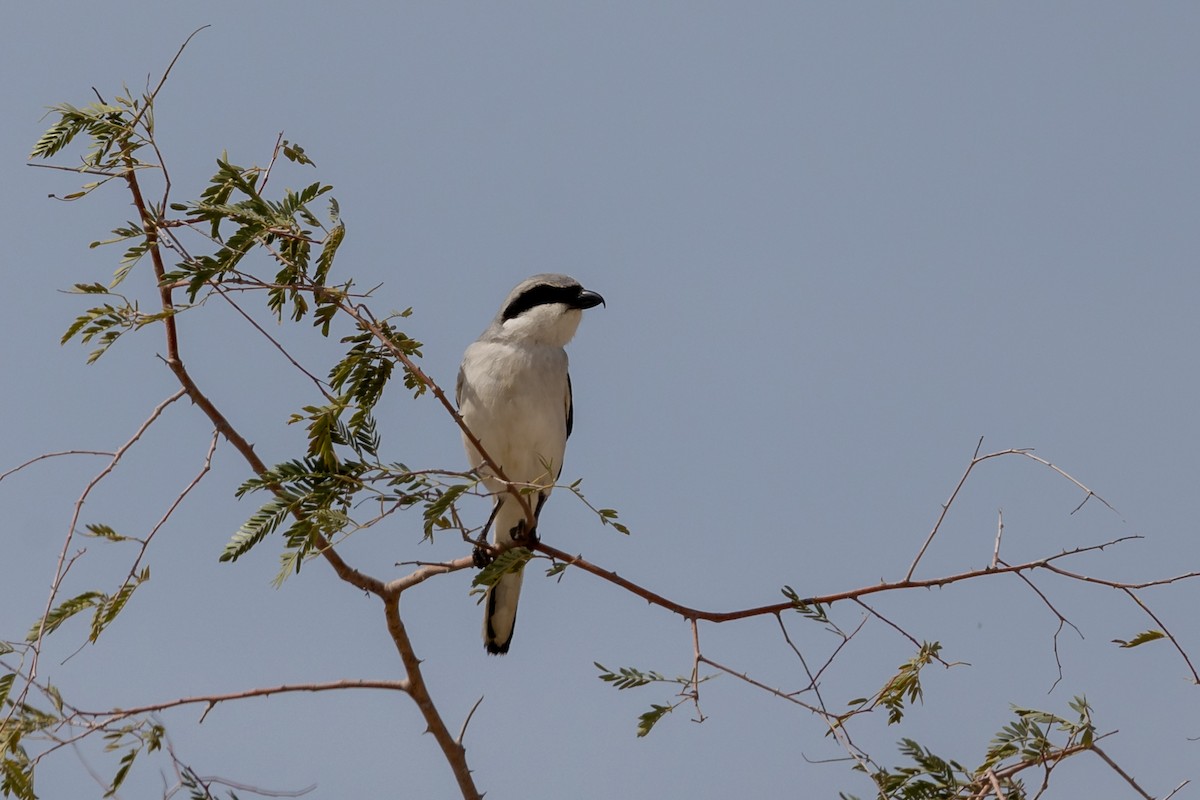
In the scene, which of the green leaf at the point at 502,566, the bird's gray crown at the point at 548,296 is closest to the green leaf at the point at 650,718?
the green leaf at the point at 502,566

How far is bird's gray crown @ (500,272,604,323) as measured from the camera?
6953 mm

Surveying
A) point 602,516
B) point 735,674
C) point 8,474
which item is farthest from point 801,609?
point 8,474

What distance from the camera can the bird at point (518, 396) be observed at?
6402 millimetres

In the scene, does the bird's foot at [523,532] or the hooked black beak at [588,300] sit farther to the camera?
the hooked black beak at [588,300]

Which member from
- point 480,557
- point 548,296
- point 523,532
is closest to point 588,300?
point 548,296

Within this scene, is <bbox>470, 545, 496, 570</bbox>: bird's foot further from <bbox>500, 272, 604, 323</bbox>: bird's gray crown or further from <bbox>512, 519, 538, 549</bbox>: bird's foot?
<bbox>500, 272, 604, 323</bbox>: bird's gray crown

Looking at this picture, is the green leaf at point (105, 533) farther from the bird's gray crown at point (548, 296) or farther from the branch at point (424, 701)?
the bird's gray crown at point (548, 296)

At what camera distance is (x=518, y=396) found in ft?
21.0

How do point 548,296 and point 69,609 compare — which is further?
point 548,296

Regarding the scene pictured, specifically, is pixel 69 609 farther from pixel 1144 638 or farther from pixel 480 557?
pixel 1144 638

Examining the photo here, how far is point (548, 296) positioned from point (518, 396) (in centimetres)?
81

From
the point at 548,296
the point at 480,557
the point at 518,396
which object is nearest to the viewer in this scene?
the point at 480,557

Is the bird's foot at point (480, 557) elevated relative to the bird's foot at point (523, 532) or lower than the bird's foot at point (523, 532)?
lower

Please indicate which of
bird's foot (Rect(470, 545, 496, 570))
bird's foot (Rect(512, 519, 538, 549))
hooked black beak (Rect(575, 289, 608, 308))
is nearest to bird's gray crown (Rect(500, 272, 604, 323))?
hooked black beak (Rect(575, 289, 608, 308))
